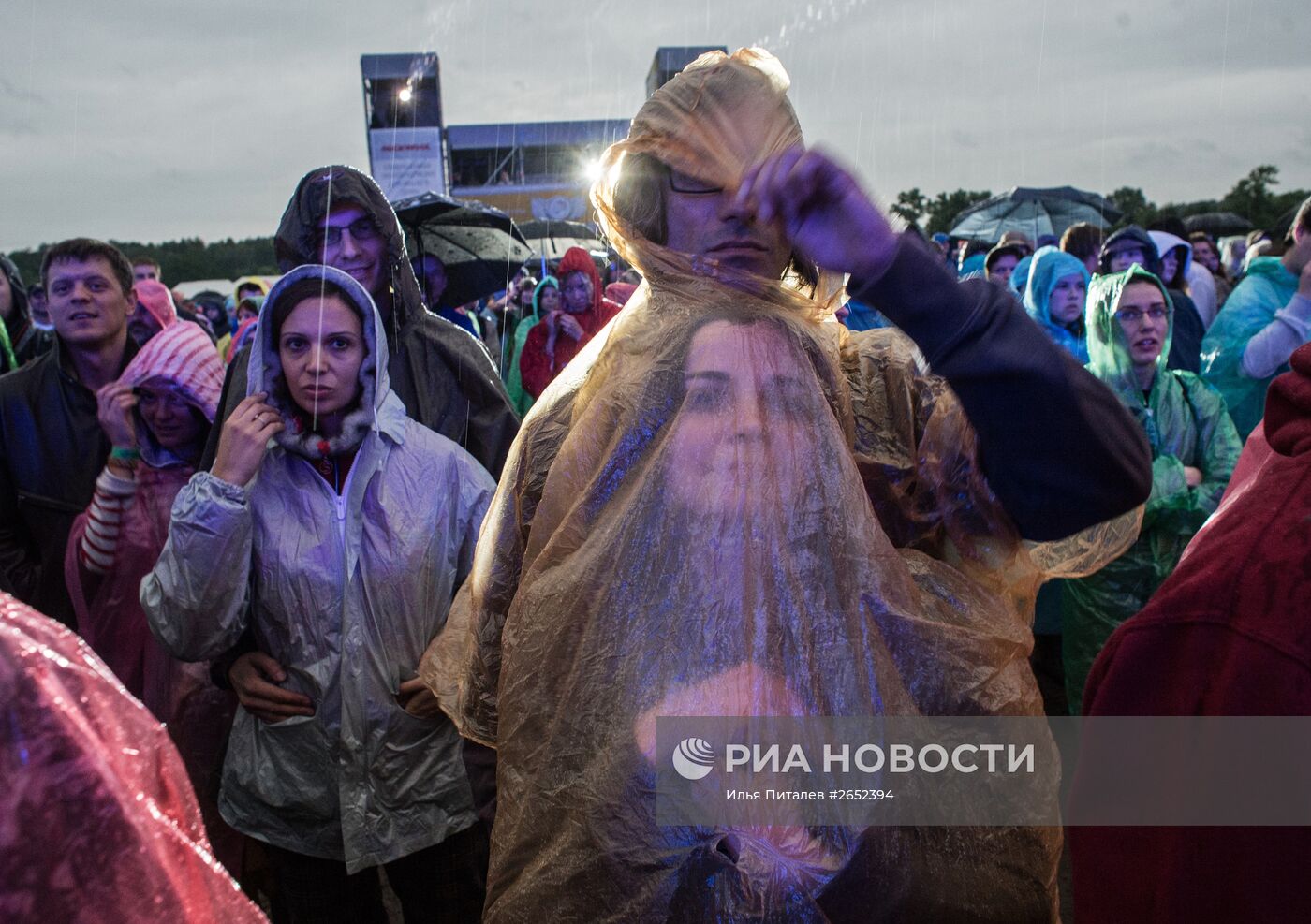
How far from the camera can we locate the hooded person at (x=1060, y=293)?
16.2ft

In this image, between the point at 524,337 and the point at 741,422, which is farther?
the point at 524,337

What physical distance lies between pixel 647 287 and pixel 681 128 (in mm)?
250

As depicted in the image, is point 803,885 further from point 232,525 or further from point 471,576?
point 232,525

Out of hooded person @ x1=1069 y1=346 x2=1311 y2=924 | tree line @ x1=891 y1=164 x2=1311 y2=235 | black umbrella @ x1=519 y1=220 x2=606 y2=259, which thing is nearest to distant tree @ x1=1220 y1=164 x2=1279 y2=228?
tree line @ x1=891 y1=164 x2=1311 y2=235

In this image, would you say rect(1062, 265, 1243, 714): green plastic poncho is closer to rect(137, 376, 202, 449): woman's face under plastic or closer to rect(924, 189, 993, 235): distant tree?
rect(137, 376, 202, 449): woman's face under plastic

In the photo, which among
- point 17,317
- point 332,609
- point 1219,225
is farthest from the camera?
point 1219,225

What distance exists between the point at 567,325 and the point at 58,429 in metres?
3.77

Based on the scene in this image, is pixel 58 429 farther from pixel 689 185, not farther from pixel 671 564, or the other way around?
pixel 671 564

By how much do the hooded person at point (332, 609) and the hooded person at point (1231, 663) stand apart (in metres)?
1.58

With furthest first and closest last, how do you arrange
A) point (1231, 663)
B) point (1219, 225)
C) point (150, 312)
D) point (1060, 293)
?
point (1219, 225) → point (150, 312) → point (1060, 293) → point (1231, 663)

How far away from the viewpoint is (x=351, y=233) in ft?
10.5

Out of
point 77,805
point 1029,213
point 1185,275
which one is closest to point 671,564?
point 77,805

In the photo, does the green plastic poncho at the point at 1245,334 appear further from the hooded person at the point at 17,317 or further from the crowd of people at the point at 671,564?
the hooded person at the point at 17,317

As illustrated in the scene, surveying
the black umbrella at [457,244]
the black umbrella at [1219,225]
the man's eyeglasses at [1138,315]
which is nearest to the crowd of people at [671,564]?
the man's eyeglasses at [1138,315]
